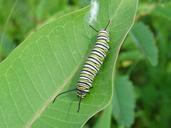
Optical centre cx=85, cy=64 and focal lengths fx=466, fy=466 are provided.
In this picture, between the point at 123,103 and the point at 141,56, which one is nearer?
the point at 123,103

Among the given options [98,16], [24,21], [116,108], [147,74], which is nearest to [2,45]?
[24,21]

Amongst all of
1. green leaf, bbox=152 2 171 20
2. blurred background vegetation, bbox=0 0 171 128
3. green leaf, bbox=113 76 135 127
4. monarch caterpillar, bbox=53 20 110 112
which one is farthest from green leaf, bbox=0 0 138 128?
blurred background vegetation, bbox=0 0 171 128

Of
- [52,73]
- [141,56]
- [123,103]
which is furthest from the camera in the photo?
[141,56]

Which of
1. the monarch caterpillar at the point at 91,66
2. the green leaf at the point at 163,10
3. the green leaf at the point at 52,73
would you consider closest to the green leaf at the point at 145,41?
the green leaf at the point at 163,10

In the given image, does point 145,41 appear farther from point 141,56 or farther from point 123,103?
point 141,56

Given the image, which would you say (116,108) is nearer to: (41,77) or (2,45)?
(2,45)

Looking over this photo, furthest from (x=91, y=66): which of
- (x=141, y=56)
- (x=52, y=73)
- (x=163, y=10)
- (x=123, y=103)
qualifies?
(x=141, y=56)

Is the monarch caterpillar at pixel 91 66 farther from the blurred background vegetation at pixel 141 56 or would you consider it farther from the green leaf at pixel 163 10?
the blurred background vegetation at pixel 141 56
